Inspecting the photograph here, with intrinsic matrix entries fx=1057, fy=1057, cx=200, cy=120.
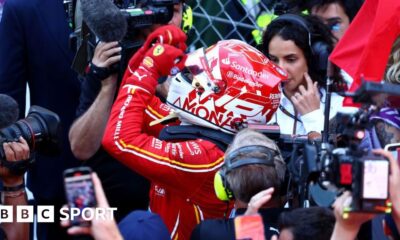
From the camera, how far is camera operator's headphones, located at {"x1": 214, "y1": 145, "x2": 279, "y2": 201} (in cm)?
367

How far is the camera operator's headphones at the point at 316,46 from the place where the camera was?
15.0ft

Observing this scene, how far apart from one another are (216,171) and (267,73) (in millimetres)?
445

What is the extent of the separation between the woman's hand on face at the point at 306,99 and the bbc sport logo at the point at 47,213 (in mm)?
910

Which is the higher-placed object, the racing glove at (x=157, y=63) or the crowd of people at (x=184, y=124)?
the racing glove at (x=157, y=63)

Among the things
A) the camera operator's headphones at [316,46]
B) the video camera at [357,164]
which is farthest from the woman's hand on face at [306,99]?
the video camera at [357,164]

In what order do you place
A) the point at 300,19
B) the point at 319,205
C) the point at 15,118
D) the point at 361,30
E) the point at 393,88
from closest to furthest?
the point at 393,88, the point at 319,205, the point at 15,118, the point at 361,30, the point at 300,19

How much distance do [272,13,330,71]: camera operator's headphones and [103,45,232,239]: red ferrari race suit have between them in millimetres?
799

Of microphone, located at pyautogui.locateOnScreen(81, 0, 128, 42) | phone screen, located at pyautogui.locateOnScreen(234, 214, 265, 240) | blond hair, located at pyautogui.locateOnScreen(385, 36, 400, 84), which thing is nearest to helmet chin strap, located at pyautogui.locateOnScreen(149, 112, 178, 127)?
microphone, located at pyautogui.locateOnScreen(81, 0, 128, 42)

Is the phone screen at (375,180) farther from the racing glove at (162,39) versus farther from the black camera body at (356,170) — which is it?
the racing glove at (162,39)

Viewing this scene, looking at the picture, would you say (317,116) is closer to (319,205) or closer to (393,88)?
(319,205)

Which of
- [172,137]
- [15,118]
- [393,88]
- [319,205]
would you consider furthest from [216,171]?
[393,88]

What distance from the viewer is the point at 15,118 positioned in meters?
3.94

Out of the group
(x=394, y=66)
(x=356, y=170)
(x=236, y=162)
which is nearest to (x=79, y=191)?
(x=356, y=170)

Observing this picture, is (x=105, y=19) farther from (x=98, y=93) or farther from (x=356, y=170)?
(x=356, y=170)
